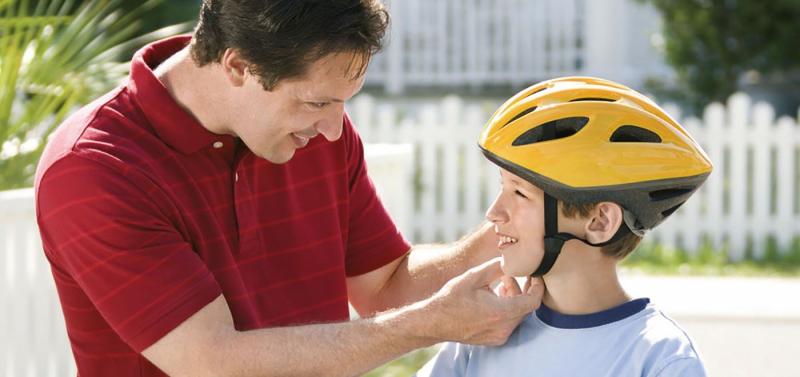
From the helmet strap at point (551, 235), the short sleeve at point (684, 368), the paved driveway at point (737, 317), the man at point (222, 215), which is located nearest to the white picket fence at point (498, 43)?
the paved driveway at point (737, 317)

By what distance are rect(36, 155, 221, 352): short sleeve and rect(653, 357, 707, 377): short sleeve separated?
1008 mm

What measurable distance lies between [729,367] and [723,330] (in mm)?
750

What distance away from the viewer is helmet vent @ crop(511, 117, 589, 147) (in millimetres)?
2906

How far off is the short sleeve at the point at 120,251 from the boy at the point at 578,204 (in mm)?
698

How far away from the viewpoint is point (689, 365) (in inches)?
102

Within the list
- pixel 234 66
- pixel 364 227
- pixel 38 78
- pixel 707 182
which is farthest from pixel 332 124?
pixel 707 182

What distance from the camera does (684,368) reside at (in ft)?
8.54

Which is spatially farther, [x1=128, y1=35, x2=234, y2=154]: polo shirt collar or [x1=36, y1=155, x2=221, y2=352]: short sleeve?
[x1=128, y1=35, x2=234, y2=154]: polo shirt collar

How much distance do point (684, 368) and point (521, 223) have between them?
51 centimetres

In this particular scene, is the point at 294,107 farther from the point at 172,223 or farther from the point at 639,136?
the point at 639,136

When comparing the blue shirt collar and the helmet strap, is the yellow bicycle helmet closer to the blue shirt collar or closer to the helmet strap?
the helmet strap

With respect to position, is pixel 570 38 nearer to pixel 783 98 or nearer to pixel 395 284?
pixel 783 98

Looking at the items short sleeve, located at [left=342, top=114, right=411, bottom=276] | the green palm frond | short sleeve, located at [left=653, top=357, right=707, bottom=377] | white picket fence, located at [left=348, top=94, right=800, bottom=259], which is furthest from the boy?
white picket fence, located at [left=348, top=94, right=800, bottom=259]

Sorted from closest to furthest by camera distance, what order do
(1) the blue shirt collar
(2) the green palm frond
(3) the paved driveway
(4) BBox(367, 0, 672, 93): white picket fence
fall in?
(1) the blue shirt collar → (2) the green palm frond → (3) the paved driveway → (4) BBox(367, 0, 672, 93): white picket fence
